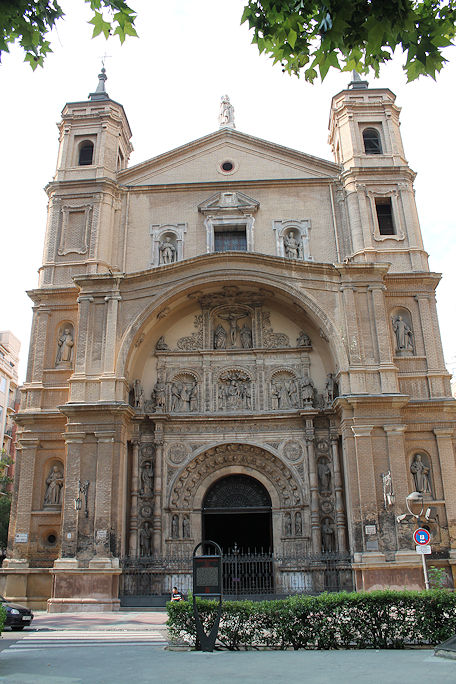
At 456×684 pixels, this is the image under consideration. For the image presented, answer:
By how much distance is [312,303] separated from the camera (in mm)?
22406

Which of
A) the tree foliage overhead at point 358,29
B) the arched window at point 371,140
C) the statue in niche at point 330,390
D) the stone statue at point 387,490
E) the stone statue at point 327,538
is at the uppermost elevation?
the arched window at point 371,140

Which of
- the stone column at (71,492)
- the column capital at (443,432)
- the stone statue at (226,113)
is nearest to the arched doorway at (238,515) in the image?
the stone column at (71,492)

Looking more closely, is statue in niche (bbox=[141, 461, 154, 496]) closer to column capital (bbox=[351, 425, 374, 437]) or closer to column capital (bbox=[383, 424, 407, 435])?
column capital (bbox=[351, 425, 374, 437])

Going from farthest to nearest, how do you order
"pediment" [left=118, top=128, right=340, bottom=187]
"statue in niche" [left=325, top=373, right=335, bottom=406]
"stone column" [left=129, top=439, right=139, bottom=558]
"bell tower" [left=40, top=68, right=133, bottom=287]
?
1. "pediment" [left=118, top=128, right=340, bottom=187]
2. "bell tower" [left=40, top=68, right=133, bottom=287]
3. "statue in niche" [left=325, top=373, right=335, bottom=406]
4. "stone column" [left=129, top=439, right=139, bottom=558]

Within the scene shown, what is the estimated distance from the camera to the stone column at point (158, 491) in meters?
21.1

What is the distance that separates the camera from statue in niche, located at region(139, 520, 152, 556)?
69.5 feet

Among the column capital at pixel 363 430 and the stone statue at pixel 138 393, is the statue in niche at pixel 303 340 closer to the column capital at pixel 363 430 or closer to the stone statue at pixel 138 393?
the column capital at pixel 363 430

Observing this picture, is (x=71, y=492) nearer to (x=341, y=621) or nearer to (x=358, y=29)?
(x=341, y=621)

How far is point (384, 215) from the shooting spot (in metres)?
25.6

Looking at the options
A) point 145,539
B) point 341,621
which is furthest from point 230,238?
point 341,621

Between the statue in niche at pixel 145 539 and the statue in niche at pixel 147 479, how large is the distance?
107 centimetres

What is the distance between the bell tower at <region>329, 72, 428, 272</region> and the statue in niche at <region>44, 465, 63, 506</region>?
13515 millimetres

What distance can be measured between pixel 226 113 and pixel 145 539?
18.9 metres

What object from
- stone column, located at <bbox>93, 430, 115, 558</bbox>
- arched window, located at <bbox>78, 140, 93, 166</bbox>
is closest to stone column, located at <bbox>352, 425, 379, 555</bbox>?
stone column, located at <bbox>93, 430, 115, 558</bbox>
